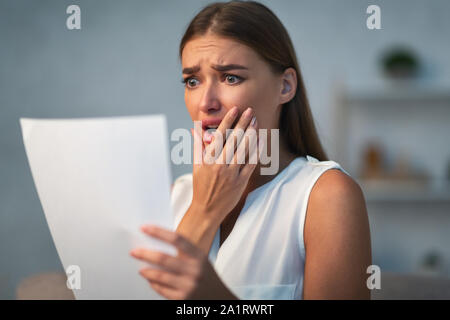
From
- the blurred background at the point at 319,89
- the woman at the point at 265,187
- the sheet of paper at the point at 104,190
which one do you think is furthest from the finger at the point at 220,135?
the blurred background at the point at 319,89

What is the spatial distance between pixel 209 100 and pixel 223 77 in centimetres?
5

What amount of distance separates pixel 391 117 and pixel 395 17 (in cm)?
61

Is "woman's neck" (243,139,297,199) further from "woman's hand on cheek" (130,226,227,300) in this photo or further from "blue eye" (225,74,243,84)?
"woman's hand on cheek" (130,226,227,300)

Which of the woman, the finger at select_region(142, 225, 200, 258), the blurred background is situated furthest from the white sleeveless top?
the blurred background

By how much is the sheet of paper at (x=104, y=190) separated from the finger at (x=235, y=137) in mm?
209

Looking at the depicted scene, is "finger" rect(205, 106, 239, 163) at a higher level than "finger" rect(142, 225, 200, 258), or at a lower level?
higher

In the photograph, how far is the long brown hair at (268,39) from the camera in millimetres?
832

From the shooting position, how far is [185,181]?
1.14 meters

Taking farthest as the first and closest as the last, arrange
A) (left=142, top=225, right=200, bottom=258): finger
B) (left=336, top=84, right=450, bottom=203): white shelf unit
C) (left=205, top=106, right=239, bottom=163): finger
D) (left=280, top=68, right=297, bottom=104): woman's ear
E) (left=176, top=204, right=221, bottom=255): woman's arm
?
(left=336, top=84, right=450, bottom=203): white shelf unit, (left=280, top=68, right=297, bottom=104): woman's ear, (left=205, top=106, right=239, bottom=163): finger, (left=176, top=204, right=221, bottom=255): woman's arm, (left=142, top=225, right=200, bottom=258): finger

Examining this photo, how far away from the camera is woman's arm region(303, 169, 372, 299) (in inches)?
26.7

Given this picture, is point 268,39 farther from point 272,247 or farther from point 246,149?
point 272,247

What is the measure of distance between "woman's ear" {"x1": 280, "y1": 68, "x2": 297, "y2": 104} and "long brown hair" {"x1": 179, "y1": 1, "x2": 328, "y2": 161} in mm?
13

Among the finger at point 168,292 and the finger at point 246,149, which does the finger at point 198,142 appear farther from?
the finger at point 168,292
